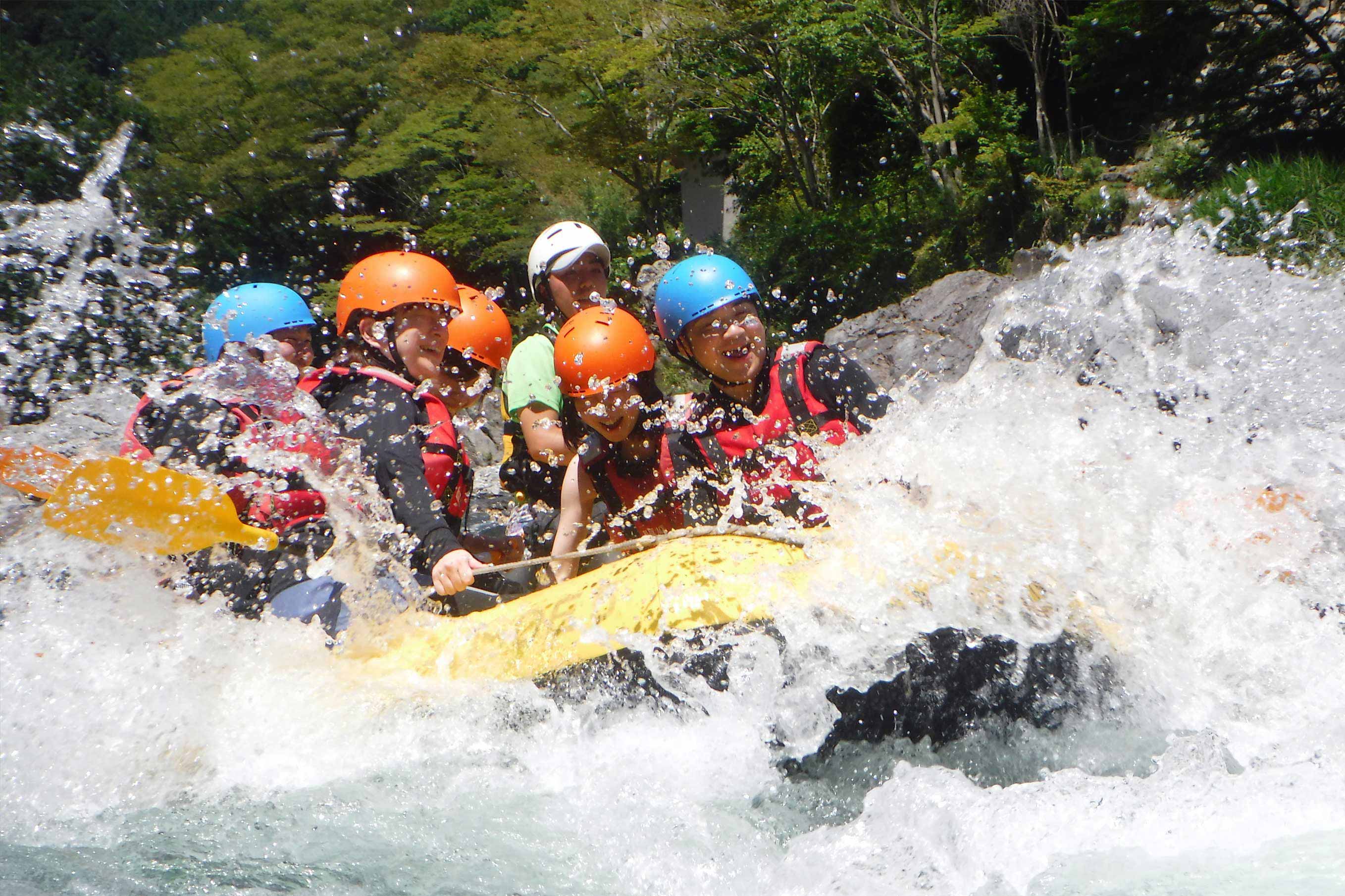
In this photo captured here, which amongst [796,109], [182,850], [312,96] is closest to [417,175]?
[312,96]

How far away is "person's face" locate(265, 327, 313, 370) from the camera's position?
11.6ft

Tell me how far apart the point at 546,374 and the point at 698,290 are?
2.37ft

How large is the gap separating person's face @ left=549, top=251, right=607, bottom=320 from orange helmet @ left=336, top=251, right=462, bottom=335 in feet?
1.41

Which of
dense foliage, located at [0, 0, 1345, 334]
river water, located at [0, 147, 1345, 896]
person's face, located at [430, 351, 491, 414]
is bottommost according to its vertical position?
river water, located at [0, 147, 1345, 896]

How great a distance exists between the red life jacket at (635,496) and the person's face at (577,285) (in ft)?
2.38

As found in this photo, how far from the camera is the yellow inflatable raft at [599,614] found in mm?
2602

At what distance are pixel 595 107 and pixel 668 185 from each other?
2.19m

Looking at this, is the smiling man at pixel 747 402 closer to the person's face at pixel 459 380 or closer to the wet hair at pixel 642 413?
the wet hair at pixel 642 413

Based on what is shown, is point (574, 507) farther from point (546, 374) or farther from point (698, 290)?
point (698, 290)

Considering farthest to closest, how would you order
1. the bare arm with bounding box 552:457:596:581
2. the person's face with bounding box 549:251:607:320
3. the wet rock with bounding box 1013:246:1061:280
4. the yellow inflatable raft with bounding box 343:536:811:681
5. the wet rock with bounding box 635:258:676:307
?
the wet rock with bounding box 635:258:676:307 → the wet rock with bounding box 1013:246:1061:280 → the person's face with bounding box 549:251:607:320 → the bare arm with bounding box 552:457:596:581 → the yellow inflatable raft with bounding box 343:536:811:681

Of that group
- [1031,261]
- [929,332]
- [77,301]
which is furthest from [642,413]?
[77,301]

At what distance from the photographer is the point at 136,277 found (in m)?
14.6

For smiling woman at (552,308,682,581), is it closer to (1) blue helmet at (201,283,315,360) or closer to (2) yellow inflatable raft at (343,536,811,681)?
(2) yellow inflatable raft at (343,536,811,681)

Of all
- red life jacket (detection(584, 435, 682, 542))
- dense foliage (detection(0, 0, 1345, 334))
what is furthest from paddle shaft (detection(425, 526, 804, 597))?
dense foliage (detection(0, 0, 1345, 334))
